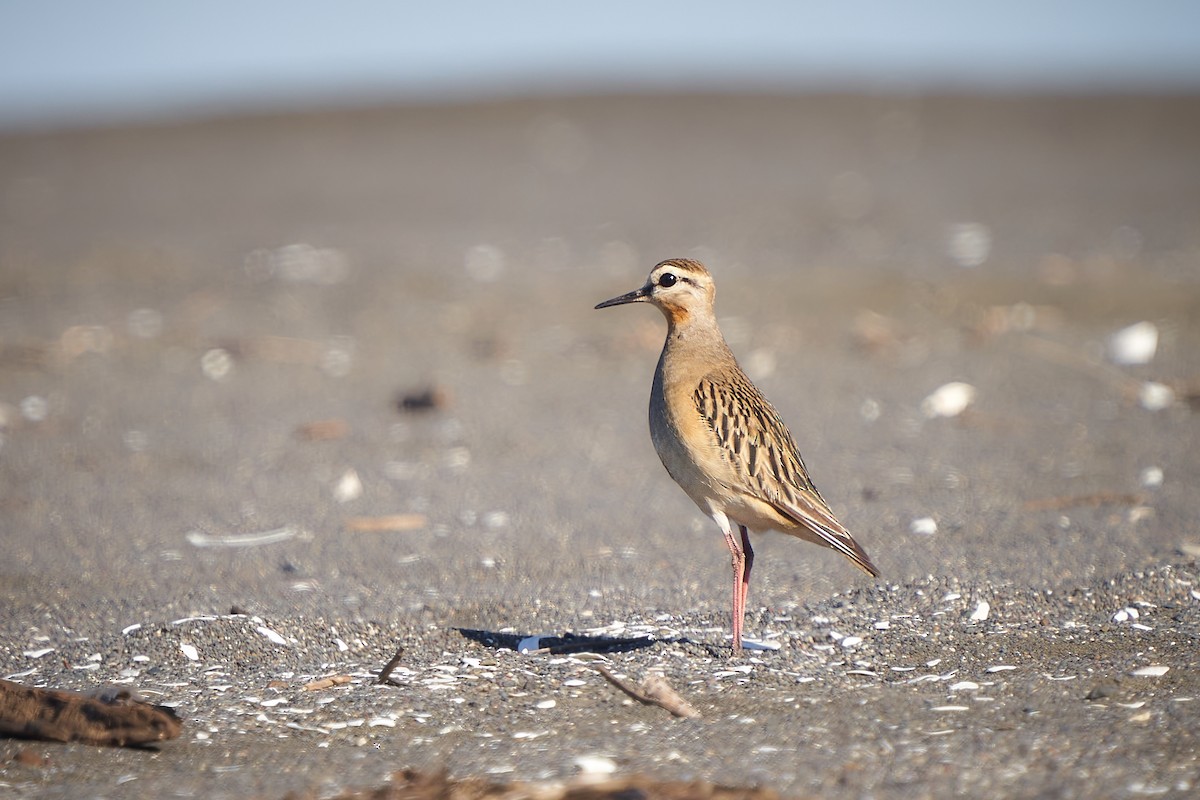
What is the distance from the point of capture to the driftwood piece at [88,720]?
187 inches

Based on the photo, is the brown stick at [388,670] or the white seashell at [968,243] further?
the white seashell at [968,243]

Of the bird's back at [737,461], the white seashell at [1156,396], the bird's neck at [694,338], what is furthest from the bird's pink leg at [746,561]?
the white seashell at [1156,396]

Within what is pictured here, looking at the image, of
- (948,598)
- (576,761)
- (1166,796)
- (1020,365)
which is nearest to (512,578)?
(948,598)

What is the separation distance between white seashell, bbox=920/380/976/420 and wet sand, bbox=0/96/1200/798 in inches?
3.7

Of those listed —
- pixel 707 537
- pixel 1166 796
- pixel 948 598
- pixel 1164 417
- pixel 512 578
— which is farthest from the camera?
pixel 1164 417

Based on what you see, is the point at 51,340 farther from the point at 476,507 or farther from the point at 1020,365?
the point at 1020,365

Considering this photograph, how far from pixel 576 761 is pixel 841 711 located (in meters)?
1.07

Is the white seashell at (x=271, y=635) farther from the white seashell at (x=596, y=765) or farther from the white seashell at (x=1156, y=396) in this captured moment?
the white seashell at (x=1156, y=396)

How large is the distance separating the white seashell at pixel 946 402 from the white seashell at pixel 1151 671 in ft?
17.8

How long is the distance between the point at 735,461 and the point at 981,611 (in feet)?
4.46

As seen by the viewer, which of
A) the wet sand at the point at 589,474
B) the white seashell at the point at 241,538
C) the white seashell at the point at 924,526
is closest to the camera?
→ the wet sand at the point at 589,474

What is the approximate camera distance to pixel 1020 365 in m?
12.0

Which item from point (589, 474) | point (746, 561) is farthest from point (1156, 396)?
point (746, 561)

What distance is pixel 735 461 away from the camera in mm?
5867
